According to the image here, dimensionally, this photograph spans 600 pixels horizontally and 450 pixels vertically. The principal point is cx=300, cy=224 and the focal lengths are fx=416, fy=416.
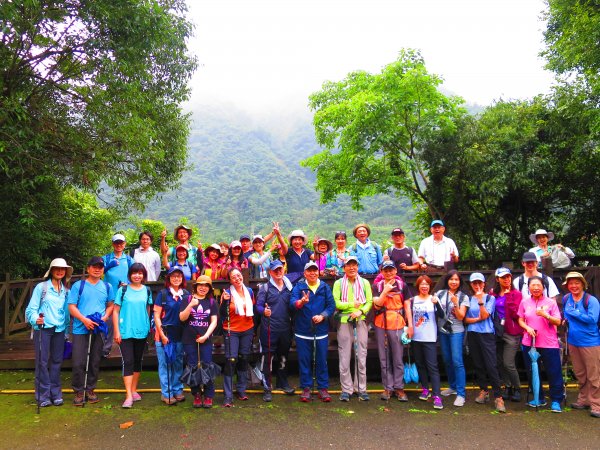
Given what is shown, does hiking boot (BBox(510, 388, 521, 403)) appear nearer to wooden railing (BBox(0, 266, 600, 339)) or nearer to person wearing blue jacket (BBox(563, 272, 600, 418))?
person wearing blue jacket (BBox(563, 272, 600, 418))

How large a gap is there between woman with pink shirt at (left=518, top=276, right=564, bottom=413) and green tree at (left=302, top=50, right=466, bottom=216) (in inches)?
374

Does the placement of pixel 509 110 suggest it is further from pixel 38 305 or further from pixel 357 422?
pixel 38 305

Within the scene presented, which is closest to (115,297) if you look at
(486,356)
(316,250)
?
(316,250)

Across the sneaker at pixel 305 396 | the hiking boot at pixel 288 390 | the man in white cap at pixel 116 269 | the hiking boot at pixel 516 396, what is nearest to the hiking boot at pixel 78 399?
the man in white cap at pixel 116 269

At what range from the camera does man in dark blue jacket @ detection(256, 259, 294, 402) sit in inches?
222

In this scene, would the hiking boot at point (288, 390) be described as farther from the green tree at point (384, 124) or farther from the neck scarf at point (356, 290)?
the green tree at point (384, 124)

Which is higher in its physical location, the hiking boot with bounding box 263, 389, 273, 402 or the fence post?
the fence post

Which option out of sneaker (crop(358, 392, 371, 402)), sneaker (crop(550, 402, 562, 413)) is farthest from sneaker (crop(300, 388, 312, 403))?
sneaker (crop(550, 402, 562, 413))

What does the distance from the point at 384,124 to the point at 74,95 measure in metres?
9.30

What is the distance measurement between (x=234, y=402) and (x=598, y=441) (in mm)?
4162

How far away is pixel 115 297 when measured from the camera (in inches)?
215

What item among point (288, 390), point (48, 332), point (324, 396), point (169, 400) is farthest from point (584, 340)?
point (48, 332)

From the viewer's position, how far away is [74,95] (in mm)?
9219

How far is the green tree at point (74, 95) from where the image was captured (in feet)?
25.0
